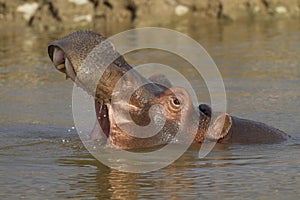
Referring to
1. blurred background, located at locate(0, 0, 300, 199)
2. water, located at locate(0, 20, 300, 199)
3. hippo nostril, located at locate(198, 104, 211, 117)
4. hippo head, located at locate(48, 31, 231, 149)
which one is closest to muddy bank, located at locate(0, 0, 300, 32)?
blurred background, located at locate(0, 0, 300, 199)

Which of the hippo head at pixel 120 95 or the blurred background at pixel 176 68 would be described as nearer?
the blurred background at pixel 176 68

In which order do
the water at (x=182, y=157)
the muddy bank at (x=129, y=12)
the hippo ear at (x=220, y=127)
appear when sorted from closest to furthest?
the water at (x=182, y=157) → the hippo ear at (x=220, y=127) → the muddy bank at (x=129, y=12)

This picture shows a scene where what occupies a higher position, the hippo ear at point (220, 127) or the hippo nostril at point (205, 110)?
the hippo nostril at point (205, 110)

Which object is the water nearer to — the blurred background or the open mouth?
the blurred background

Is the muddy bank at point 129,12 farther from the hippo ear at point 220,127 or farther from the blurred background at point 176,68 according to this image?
the hippo ear at point 220,127

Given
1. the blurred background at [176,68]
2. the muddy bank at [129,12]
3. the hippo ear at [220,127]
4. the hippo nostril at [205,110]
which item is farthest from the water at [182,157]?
the muddy bank at [129,12]

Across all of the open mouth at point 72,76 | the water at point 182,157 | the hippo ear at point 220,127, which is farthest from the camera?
the hippo ear at point 220,127

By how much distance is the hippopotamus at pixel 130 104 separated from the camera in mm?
5270

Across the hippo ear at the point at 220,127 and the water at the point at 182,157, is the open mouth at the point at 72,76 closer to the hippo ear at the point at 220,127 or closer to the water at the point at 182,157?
the water at the point at 182,157

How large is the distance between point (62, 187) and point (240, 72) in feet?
16.4

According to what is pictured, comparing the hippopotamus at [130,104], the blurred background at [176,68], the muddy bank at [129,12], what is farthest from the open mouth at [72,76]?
the muddy bank at [129,12]

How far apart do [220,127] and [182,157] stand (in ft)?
1.30

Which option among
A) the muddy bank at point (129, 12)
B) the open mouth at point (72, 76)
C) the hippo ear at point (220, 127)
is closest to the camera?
the open mouth at point (72, 76)

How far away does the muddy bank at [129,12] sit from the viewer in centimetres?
1357
